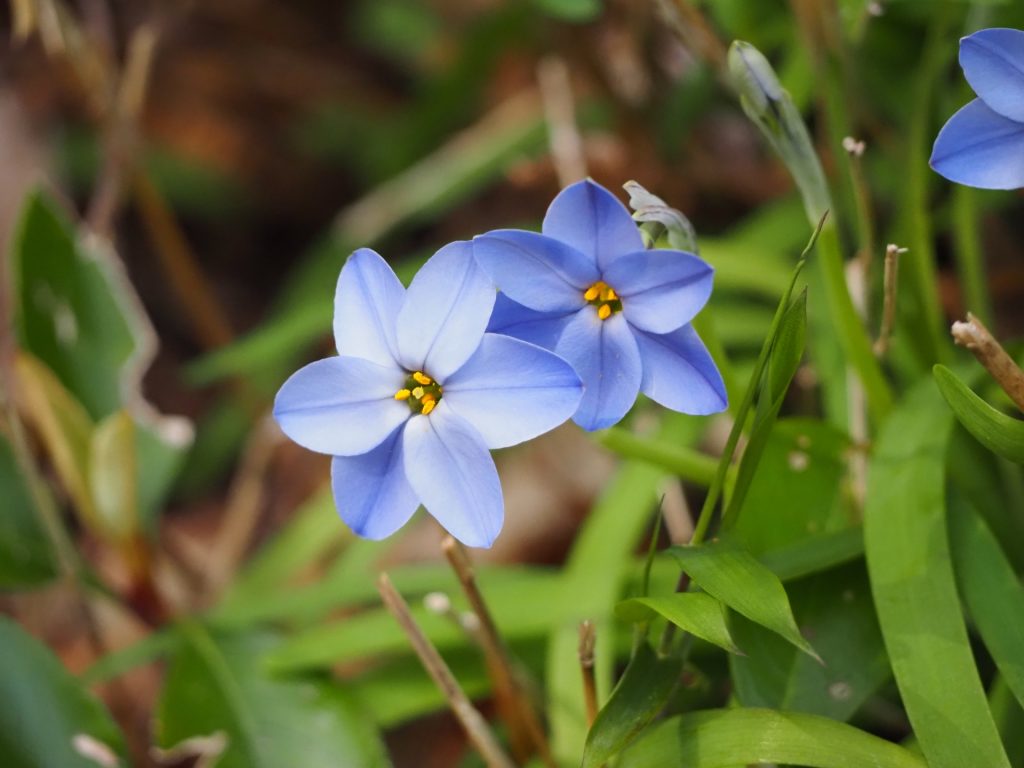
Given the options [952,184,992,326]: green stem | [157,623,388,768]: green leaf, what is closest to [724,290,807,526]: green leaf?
[952,184,992,326]: green stem

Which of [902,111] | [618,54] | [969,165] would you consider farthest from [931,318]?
[618,54]

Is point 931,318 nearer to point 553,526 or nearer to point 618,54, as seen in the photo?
point 553,526

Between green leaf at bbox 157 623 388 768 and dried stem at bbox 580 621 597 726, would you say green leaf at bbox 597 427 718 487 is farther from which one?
green leaf at bbox 157 623 388 768

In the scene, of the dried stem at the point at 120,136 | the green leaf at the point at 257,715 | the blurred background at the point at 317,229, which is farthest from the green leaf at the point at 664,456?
the dried stem at the point at 120,136

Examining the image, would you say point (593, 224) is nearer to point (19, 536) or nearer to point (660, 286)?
point (660, 286)

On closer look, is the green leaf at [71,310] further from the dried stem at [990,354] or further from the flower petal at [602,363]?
the dried stem at [990,354]
